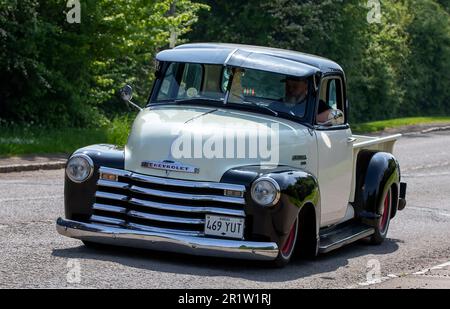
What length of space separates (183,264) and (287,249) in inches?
37.2

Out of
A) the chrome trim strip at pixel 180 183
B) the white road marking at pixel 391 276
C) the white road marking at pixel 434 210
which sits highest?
the chrome trim strip at pixel 180 183

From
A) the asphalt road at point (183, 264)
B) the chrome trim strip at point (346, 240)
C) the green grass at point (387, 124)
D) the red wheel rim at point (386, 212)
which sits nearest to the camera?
the asphalt road at point (183, 264)

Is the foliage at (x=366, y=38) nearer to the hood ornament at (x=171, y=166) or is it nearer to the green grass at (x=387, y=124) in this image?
the green grass at (x=387, y=124)

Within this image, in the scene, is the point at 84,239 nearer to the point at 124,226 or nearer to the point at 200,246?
the point at 124,226

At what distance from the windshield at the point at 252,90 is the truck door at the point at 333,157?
290 millimetres

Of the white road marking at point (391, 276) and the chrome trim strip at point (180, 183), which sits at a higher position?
the chrome trim strip at point (180, 183)

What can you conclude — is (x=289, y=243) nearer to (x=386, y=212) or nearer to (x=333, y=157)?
(x=333, y=157)

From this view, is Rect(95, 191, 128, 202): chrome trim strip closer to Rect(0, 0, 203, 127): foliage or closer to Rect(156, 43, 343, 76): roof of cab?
Rect(156, 43, 343, 76): roof of cab

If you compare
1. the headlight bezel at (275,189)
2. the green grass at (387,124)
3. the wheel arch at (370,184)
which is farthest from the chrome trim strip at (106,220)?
the green grass at (387,124)

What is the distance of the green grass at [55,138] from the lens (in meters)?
21.6

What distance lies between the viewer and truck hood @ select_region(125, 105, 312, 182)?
10.0 m

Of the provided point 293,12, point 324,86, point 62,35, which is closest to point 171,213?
point 324,86

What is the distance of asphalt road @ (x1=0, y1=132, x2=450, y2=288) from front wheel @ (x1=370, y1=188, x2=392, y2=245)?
11 centimetres

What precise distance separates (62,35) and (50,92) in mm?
1517
